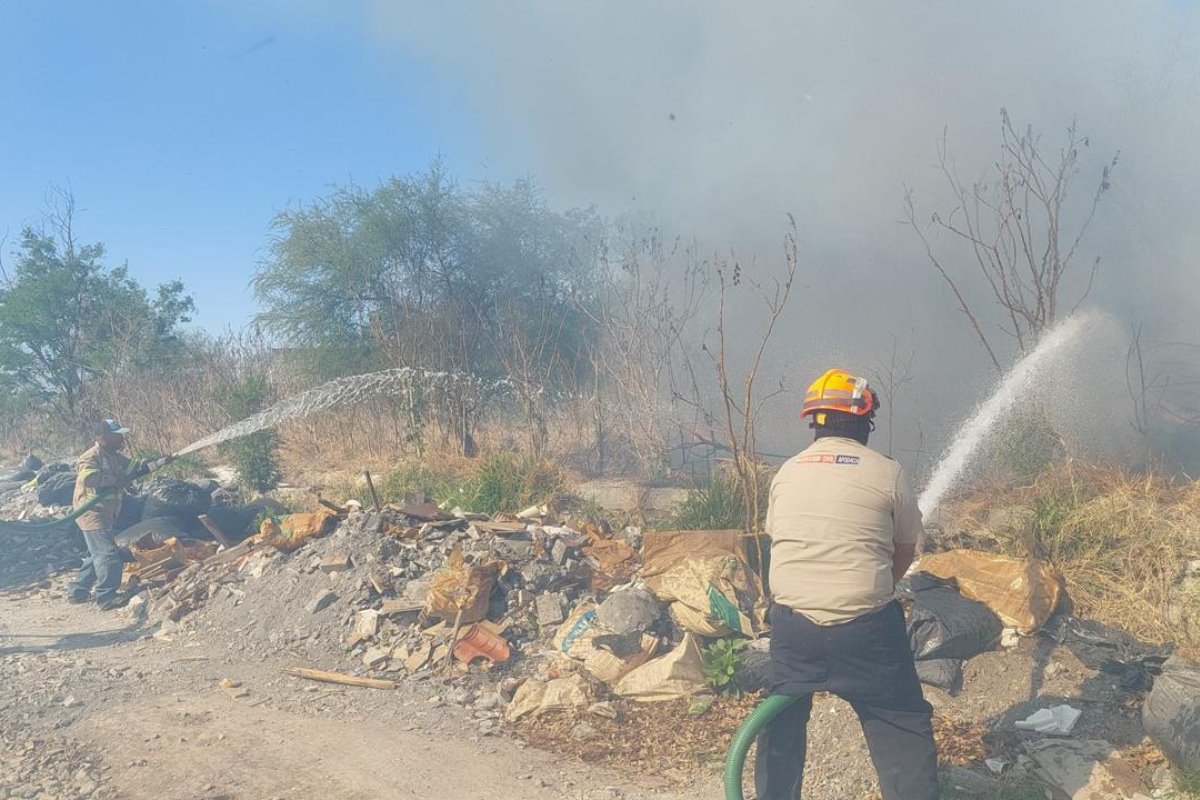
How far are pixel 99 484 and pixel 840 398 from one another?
7.30 m

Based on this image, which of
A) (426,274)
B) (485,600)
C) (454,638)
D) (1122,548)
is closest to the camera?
(1122,548)

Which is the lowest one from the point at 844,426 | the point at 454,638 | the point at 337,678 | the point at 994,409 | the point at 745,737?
the point at 337,678

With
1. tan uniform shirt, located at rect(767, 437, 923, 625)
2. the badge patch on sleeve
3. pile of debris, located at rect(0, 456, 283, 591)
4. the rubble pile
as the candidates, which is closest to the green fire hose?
tan uniform shirt, located at rect(767, 437, 923, 625)

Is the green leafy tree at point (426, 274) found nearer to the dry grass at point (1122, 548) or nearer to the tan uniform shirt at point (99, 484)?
the tan uniform shirt at point (99, 484)

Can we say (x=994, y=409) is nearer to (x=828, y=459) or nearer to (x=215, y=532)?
(x=828, y=459)

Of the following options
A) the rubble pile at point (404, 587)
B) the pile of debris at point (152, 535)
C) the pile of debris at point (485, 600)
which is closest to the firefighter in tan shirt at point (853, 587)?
the pile of debris at point (485, 600)

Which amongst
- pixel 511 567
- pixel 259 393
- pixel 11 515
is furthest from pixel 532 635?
pixel 11 515

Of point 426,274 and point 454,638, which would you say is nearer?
point 454,638

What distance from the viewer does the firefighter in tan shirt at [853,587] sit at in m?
2.95

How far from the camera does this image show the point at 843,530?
2.96 m

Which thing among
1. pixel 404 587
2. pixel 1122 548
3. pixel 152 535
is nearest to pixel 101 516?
pixel 152 535

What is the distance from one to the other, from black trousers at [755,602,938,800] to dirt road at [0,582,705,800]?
44.9 inches

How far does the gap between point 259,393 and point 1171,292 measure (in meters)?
13.6

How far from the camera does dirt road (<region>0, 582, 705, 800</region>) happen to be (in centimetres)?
404
